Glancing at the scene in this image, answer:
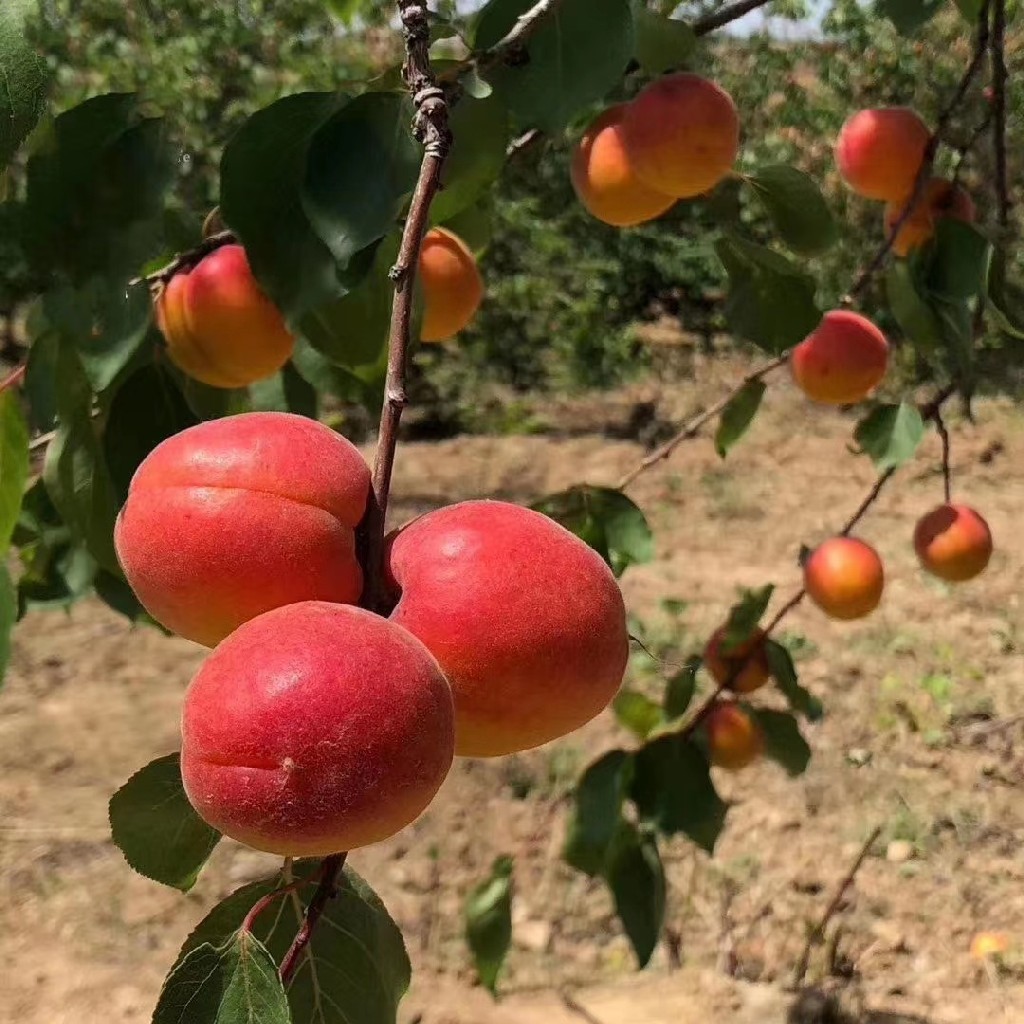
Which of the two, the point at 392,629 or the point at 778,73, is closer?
the point at 392,629


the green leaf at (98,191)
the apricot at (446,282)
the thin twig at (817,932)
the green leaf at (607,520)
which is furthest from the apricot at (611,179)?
the thin twig at (817,932)

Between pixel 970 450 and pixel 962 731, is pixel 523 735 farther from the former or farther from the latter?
pixel 970 450

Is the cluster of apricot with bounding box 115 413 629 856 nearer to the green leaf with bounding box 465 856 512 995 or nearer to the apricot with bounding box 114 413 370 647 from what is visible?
the apricot with bounding box 114 413 370 647

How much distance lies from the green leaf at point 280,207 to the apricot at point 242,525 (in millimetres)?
212

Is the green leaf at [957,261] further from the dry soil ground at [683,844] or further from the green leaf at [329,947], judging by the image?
the dry soil ground at [683,844]

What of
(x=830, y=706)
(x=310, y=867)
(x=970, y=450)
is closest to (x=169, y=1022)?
(x=310, y=867)

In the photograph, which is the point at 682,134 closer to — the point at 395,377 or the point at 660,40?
the point at 660,40

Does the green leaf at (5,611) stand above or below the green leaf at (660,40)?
below

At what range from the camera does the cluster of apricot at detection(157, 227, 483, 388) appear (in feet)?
2.39

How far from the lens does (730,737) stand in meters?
1.23

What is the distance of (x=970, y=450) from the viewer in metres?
3.63

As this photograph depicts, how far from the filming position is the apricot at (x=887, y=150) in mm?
1044

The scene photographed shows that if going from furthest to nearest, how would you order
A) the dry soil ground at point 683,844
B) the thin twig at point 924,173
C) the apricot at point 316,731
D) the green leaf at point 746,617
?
the dry soil ground at point 683,844 < the green leaf at point 746,617 < the thin twig at point 924,173 < the apricot at point 316,731

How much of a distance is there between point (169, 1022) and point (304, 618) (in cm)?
17
